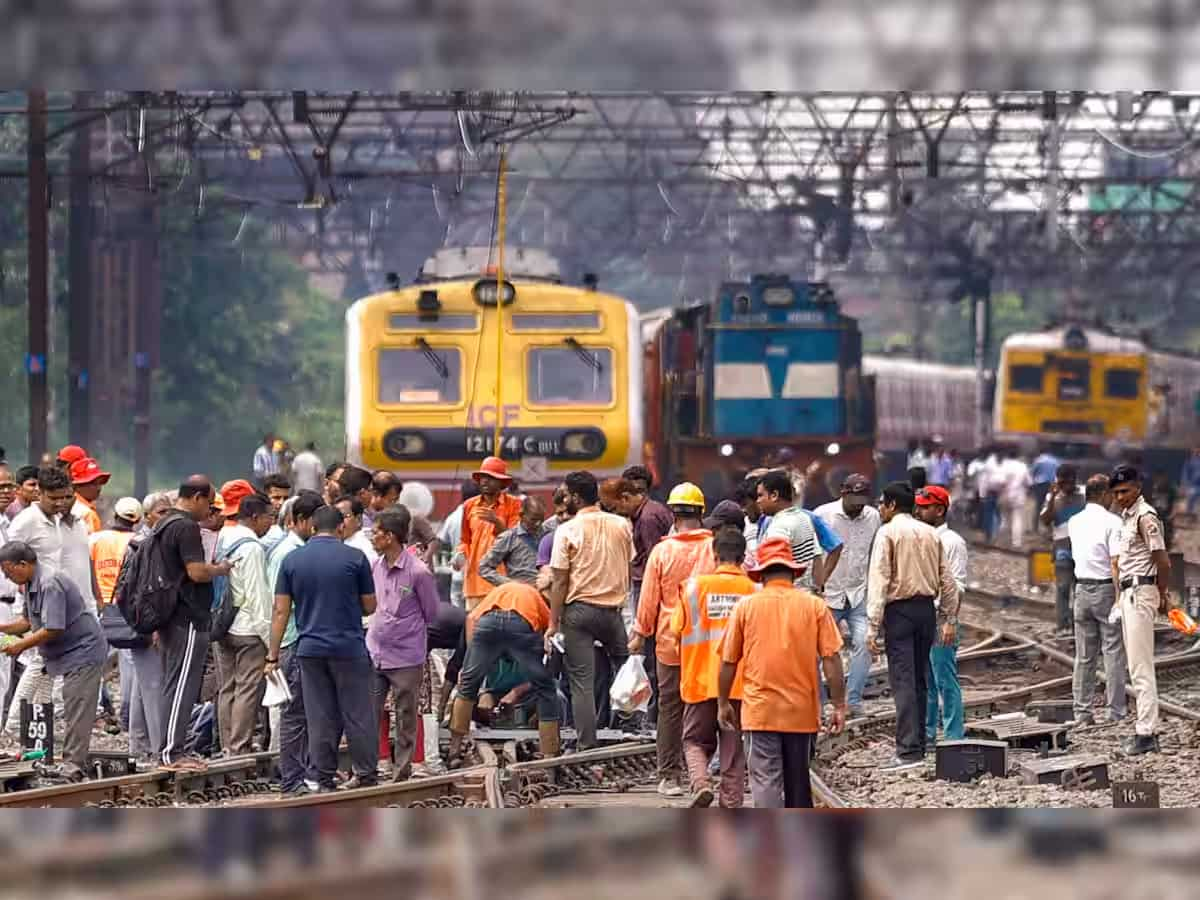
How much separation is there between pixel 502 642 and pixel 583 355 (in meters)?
9.89

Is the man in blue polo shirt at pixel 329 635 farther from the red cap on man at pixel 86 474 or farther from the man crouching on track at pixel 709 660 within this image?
the red cap on man at pixel 86 474

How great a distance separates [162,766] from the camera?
1095 cm

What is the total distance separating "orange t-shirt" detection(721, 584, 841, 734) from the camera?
26.2 feet

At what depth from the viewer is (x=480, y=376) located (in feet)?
68.4

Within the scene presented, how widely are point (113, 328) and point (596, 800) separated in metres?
35.1

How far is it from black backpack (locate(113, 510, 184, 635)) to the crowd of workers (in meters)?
0.02

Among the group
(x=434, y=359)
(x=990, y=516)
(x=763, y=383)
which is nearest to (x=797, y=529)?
(x=434, y=359)

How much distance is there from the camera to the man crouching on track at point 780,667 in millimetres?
7988

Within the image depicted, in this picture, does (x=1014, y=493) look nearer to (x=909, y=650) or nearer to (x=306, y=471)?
(x=306, y=471)

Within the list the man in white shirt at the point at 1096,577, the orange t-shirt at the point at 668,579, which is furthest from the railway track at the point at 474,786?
the man in white shirt at the point at 1096,577

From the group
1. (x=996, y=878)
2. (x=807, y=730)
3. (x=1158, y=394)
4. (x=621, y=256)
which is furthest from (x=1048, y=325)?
(x=996, y=878)

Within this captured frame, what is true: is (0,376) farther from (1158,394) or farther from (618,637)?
(618,637)

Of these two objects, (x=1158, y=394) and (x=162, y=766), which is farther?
(x=1158, y=394)

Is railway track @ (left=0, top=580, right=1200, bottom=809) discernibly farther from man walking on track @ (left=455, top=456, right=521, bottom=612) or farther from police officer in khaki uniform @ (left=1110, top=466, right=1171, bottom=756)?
police officer in khaki uniform @ (left=1110, top=466, right=1171, bottom=756)
